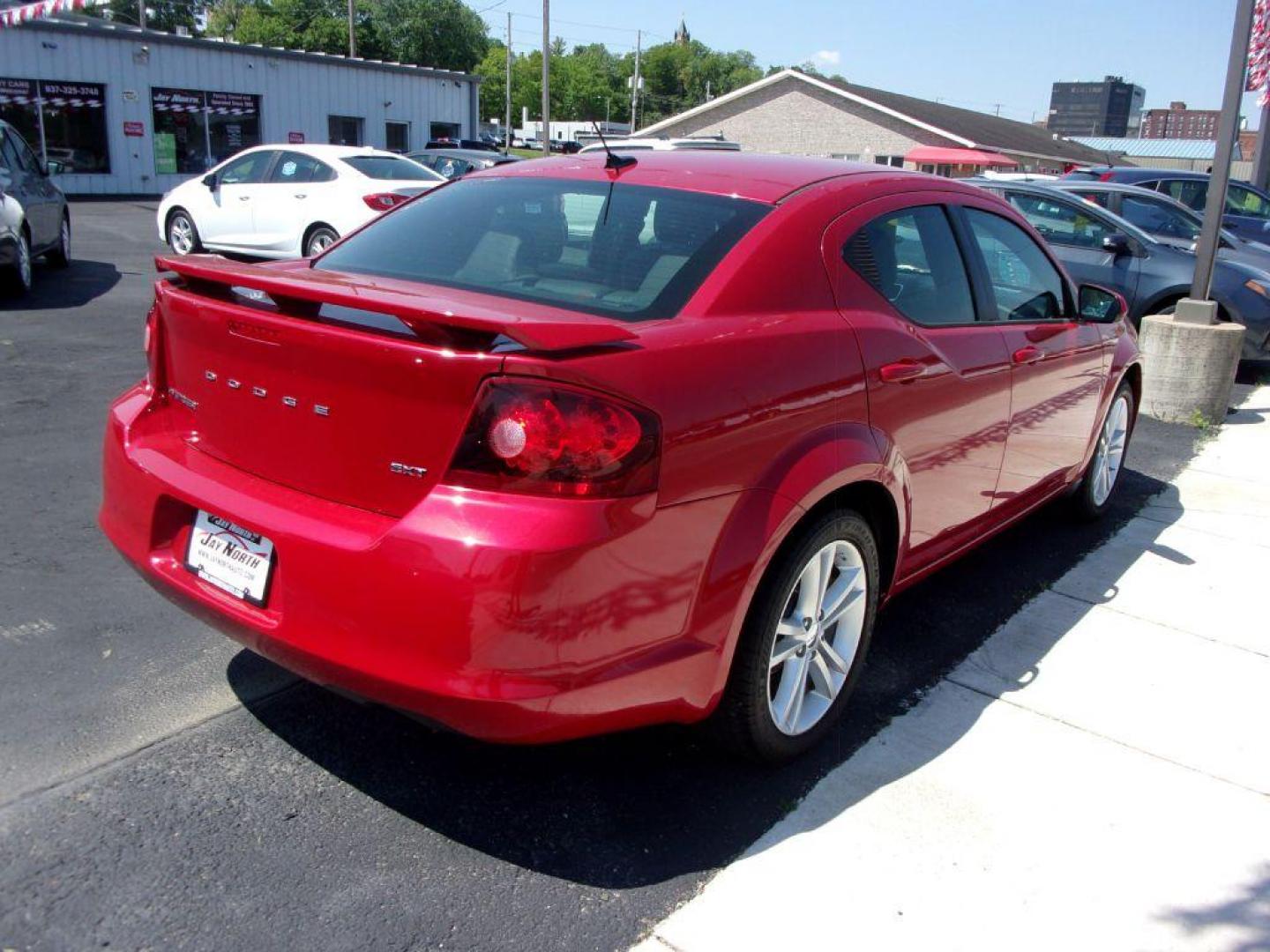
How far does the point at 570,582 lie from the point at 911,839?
129 centimetres

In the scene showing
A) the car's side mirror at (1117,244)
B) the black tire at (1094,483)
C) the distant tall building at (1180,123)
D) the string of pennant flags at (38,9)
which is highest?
the distant tall building at (1180,123)

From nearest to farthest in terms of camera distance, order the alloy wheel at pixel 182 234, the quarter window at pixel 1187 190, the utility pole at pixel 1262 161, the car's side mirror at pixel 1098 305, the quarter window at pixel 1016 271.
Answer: the quarter window at pixel 1016 271 → the car's side mirror at pixel 1098 305 → the alloy wheel at pixel 182 234 → the quarter window at pixel 1187 190 → the utility pole at pixel 1262 161

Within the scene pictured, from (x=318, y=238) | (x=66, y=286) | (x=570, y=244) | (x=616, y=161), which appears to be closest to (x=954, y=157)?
(x=318, y=238)

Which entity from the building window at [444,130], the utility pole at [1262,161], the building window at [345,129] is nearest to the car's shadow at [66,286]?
the building window at [345,129]

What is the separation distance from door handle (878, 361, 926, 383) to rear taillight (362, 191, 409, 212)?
6341 mm

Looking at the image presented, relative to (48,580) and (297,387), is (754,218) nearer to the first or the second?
(297,387)

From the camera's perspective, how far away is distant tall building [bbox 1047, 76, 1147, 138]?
117375 mm

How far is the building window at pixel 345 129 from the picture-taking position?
1273 inches

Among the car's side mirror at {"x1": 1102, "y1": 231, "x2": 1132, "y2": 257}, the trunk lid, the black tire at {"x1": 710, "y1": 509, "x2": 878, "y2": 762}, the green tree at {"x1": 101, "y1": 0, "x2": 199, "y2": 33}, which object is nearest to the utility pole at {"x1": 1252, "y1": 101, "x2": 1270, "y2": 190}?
the car's side mirror at {"x1": 1102, "y1": 231, "x2": 1132, "y2": 257}

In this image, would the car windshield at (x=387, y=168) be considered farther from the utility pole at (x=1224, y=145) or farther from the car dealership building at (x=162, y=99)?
the car dealership building at (x=162, y=99)

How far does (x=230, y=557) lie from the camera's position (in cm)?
258

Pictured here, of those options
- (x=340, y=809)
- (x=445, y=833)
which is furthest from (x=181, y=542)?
(x=445, y=833)

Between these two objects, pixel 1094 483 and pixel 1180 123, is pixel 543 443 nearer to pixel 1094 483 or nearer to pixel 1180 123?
pixel 1094 483

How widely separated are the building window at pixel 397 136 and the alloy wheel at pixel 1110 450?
31811 millimetres
